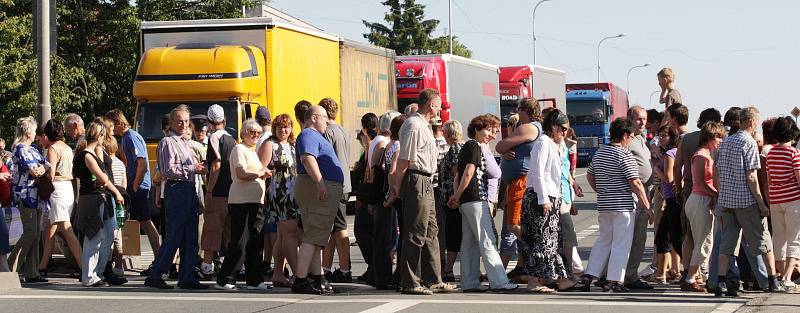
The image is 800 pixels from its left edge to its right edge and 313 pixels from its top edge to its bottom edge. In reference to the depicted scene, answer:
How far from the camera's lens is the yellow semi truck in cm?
2089

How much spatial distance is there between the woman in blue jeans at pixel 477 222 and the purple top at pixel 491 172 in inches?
2.4

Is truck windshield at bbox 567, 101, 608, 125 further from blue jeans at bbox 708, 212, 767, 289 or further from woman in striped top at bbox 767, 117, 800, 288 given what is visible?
blue jeans at bbox 708, 212, 767, 289

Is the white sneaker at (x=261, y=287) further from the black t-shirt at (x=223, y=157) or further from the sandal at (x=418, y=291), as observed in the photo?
the sandal at (x=418, y=291)

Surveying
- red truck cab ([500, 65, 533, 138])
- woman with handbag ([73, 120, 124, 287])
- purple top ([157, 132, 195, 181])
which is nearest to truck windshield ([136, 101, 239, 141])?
woman with handbag ([73, 120, 124, 287])

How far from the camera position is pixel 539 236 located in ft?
41.0

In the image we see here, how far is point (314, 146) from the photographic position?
485 inches

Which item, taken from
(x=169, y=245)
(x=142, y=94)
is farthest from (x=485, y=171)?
(x=142, y=94)

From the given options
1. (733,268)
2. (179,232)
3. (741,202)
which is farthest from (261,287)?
(741,202)

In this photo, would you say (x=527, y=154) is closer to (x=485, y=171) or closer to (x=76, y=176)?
(x=485, y=171)

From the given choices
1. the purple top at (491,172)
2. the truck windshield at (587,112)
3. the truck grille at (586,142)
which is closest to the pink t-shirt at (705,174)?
the purple top at (491,172)

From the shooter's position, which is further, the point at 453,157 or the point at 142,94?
the point at 142,94

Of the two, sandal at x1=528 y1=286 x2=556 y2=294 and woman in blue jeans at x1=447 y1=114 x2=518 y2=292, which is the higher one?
woman in blue jeans at x1=447 y1=114 x2=518 y2=292

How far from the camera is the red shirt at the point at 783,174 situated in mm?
12195

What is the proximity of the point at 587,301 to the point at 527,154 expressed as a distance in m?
1.65
